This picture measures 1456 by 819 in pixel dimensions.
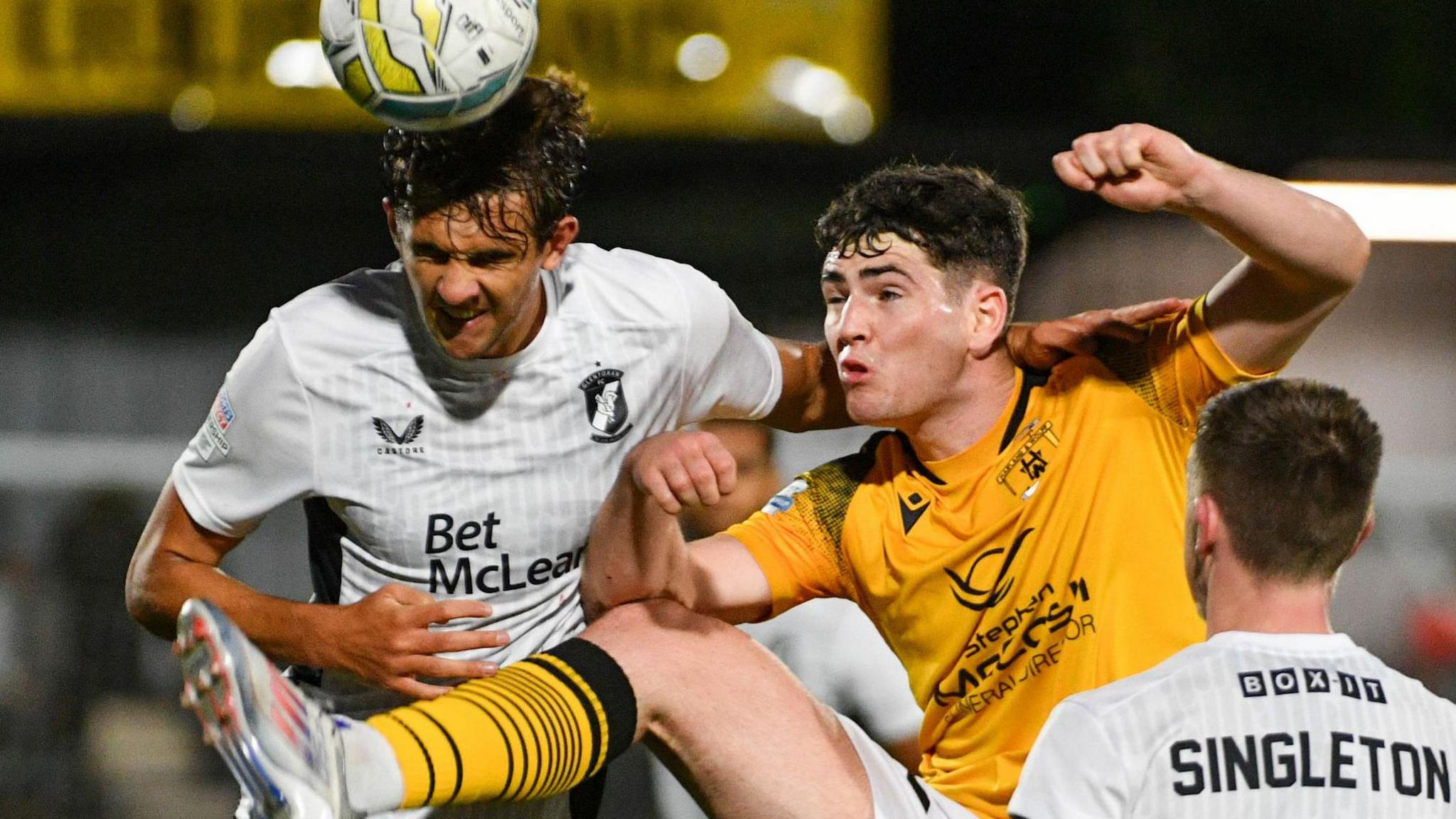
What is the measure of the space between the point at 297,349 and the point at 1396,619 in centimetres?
596

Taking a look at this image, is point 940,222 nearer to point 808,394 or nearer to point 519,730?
point 808,394

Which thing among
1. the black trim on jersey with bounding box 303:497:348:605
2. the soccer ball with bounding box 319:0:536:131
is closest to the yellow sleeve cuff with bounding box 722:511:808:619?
the black trim on jersey with bounding box 303:497:348:605

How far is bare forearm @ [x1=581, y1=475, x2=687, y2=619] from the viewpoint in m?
3.26

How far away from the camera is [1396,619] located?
7.80 meters

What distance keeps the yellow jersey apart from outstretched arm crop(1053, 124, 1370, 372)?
237mm

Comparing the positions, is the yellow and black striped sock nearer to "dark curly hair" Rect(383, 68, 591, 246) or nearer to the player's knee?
the player's knee

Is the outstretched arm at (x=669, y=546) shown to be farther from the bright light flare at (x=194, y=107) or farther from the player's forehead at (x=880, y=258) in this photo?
the bright light flare at (x=194, y=107)

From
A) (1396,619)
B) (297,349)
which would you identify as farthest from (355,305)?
(1396,619)

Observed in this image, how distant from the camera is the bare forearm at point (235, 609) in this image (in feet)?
10.6

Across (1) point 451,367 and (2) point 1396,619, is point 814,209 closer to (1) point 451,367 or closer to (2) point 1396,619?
(2) point 1396,619

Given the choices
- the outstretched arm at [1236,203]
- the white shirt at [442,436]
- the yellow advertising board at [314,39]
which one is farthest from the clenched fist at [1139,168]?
Result: the yellow advertising board at [314,39]

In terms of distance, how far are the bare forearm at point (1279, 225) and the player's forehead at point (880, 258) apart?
0.58 meters

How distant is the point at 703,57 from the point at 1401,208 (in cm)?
368

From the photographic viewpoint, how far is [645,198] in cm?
833
